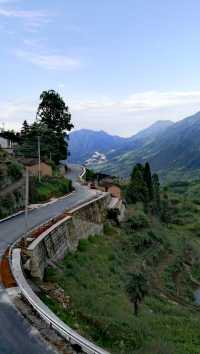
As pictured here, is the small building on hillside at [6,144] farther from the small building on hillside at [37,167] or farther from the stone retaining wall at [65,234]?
the stone retaining wall at [65,234]

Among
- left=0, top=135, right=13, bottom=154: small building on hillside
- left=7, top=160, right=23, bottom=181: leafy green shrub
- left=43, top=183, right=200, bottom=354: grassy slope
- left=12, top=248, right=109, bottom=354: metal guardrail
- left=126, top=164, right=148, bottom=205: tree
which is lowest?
left=43, top=183, right=200, bottom=354: grassy slope

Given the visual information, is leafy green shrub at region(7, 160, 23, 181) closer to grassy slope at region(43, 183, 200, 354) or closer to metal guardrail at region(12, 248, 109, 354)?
grassy slope at region(43, 183, 200, 354)

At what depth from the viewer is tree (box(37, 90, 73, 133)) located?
3034 inches

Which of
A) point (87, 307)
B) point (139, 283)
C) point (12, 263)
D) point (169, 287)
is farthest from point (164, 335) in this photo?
point (169, 287)

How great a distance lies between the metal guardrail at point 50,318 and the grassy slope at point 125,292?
3.21 feet

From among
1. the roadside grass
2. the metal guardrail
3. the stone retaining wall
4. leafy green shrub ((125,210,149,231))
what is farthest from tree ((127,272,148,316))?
leafy green shrub ((125,210,149,231))

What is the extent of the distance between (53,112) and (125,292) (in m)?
52.8

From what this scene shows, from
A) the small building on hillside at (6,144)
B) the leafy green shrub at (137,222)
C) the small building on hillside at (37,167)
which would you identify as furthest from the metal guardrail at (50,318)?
the small building on hillside at (6,144)

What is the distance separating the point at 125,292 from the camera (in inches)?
1185

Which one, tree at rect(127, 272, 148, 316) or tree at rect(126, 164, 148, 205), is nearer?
tree at rect(127, 272, 148, 316)

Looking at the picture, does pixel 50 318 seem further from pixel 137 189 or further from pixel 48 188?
pixel 137 189

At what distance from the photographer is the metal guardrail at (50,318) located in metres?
13.4

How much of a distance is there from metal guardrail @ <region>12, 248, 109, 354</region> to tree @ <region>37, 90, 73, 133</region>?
2255 inches

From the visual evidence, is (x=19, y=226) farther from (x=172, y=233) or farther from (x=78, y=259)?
(x=172, y=233)
